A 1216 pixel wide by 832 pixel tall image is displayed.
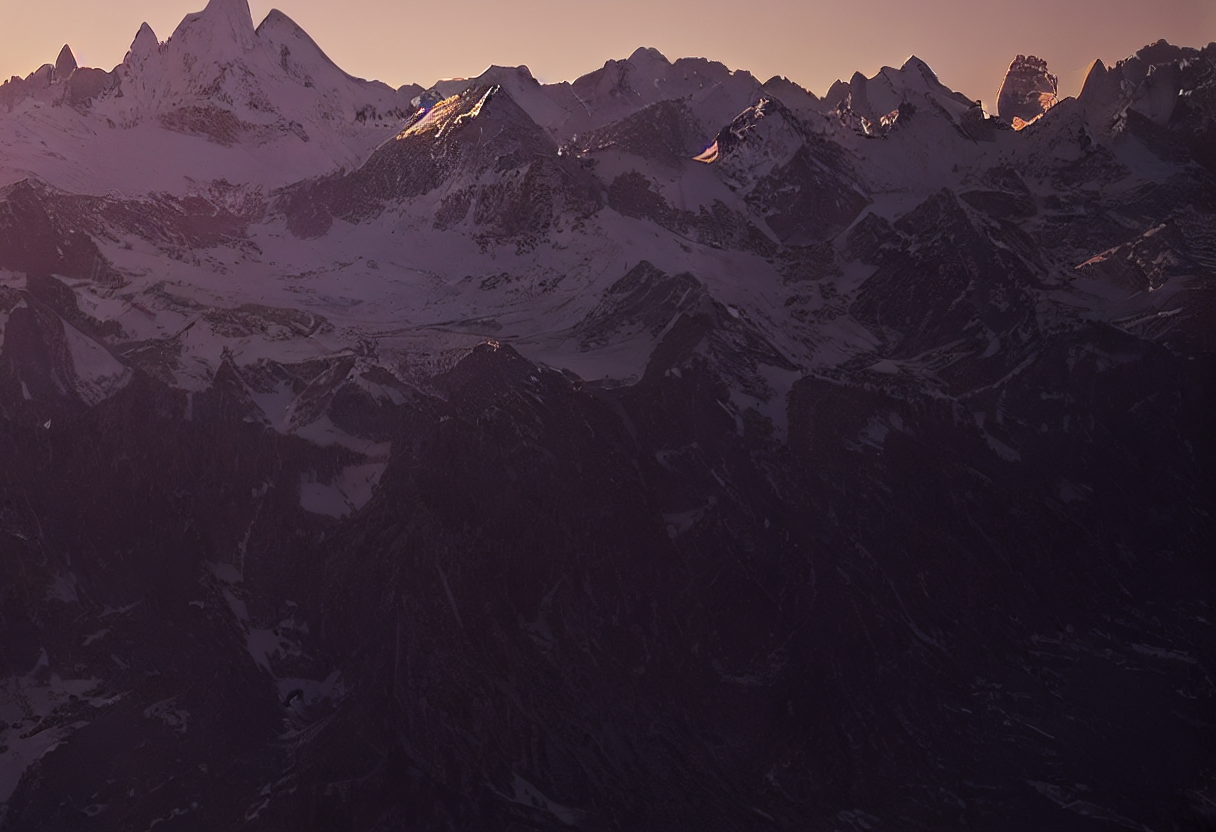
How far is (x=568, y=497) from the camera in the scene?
3962 inches

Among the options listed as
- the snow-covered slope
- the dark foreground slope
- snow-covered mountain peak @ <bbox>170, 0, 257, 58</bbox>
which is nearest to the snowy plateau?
the dark foreground slope

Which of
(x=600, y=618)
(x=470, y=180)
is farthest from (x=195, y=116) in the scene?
(x=600, y=618)

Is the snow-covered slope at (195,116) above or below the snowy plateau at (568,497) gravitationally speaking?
above

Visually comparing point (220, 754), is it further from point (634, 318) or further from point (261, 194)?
point (261, 194)

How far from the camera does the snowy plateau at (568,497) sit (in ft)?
298

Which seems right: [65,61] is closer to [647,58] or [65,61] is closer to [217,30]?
[217,30]

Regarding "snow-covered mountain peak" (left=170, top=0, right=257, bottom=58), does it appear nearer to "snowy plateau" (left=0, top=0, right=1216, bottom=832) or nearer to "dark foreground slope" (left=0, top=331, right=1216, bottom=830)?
"snowy plateau" (left=0, top=0, right=1216, bottom=832)

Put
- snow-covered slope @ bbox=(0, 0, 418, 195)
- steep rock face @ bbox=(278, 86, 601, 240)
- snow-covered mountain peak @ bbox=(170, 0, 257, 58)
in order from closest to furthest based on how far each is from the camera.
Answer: steep rock face @ bbox=(278, 86, 601, 240) < snow-covered slope @ bbox=(0, 0, 418, 195) < snow-covered mountain peak @ bbox=(170, 0, 257, 58)

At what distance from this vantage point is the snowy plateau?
90.9 metres

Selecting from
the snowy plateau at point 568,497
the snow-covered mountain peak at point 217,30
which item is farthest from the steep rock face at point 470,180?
the snow-covered mountain peak at point 217,30

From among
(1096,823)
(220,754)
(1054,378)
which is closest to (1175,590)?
(1054,378)

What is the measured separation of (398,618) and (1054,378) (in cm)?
5175

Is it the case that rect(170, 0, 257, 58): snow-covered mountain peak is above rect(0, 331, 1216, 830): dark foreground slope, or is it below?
above

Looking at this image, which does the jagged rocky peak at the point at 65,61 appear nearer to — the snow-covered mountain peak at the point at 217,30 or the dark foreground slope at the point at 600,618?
the snow-covered mountain peak at the point at 217,30
